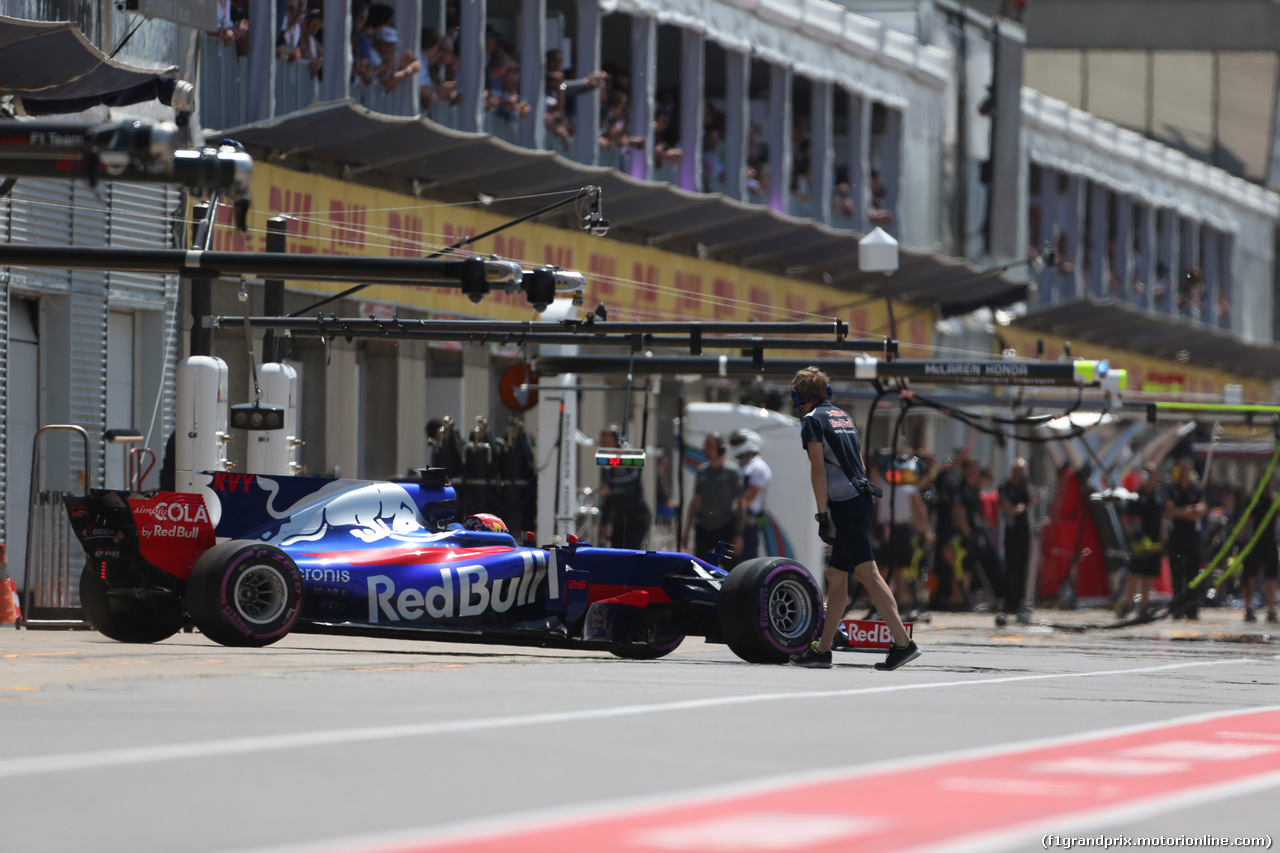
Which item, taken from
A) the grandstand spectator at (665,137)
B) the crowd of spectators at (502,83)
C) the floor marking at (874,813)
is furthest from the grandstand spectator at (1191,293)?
the floor marking at (874,813)

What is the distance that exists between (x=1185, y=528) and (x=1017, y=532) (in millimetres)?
1940

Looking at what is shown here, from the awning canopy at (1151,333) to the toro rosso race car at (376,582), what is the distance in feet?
96.0

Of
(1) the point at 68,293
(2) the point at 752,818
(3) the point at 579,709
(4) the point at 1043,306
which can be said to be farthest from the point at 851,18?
(2) the point at 752,818

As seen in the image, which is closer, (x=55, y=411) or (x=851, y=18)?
(x=55, y=411)

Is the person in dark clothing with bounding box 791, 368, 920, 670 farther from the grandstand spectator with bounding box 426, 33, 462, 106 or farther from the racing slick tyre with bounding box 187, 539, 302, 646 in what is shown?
the grandstand spectator with bounding box 426, 33, 462, 106

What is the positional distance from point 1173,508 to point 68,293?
12.3 metres

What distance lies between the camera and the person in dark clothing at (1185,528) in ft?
77.9

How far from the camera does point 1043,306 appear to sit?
1665 inches

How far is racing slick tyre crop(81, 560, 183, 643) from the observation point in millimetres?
13391

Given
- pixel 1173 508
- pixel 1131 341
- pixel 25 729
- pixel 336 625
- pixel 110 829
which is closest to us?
pixel 110 829

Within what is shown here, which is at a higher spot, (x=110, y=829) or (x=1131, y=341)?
(x=1131, y=341)

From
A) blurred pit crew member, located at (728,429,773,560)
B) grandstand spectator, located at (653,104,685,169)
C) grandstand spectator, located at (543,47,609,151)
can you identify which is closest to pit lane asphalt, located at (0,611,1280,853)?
blurred pit crew member, located at (728,429,773,560)

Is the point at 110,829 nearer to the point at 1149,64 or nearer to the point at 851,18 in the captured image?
the point at 851,18

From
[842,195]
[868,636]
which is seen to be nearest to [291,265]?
[868,636]
